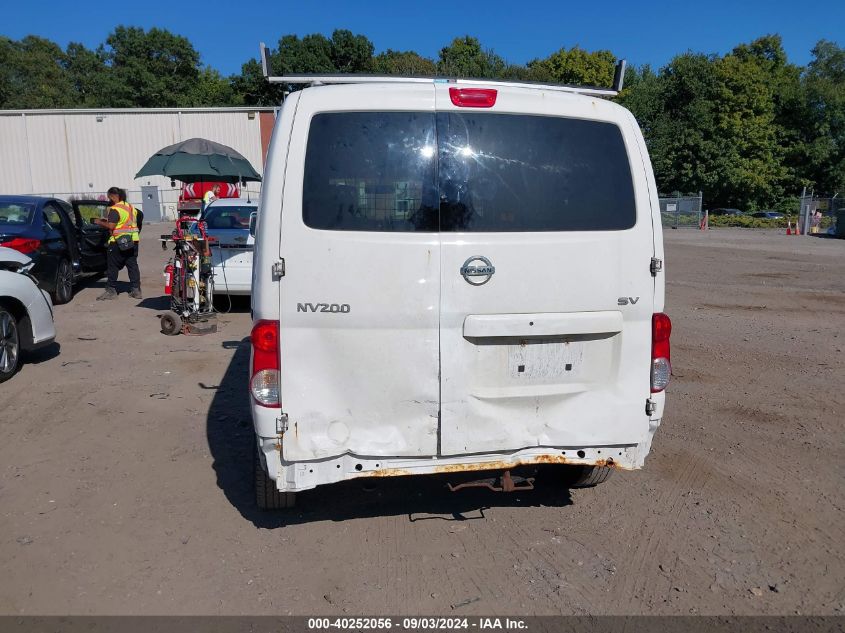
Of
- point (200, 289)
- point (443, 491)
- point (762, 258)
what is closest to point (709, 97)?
point (762, 258)

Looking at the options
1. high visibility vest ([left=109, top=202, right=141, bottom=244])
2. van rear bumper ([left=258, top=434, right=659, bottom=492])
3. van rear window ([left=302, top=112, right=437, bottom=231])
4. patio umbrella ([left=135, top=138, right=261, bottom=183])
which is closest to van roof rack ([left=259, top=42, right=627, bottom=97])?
van rear window ([left=302, top=112, right=437, bottom=231])

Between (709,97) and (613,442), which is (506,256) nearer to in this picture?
(613,442)

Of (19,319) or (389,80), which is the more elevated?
(389,80)

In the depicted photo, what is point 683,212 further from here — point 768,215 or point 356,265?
point 356,265

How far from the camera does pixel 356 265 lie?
3.32 metres

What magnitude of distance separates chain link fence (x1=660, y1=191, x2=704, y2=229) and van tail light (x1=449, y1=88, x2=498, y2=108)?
132 ft

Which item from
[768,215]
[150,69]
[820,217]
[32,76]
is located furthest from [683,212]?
[32,76]

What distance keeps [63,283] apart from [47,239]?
2.75ft

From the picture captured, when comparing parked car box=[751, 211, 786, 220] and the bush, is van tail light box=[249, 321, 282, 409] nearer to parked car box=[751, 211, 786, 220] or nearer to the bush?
the bush

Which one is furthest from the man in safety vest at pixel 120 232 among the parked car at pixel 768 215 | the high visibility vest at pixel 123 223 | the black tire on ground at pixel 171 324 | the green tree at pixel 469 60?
the green tree at pixel 469 60

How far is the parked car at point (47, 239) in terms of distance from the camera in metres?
10.8

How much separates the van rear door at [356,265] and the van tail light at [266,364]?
0.04 meters

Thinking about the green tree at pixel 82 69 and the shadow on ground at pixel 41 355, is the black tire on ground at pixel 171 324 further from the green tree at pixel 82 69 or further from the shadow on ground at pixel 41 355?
the green tree at pixel 82 69

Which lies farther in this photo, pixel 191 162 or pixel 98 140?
pixel 98 140
